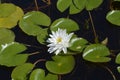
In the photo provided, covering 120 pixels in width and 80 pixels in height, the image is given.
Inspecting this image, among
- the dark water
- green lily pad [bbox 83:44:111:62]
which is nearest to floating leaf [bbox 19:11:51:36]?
the dark water

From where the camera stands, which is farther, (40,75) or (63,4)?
(63,4)

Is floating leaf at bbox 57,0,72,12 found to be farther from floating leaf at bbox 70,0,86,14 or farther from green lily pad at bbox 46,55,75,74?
green lily pad at bbox 46,55,75,74

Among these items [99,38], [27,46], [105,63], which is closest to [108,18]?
[99,38]

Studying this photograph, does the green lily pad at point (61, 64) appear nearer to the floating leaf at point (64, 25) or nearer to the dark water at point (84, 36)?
the dark water at point (84, 36)

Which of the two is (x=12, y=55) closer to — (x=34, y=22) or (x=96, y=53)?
(x=34, y=22)

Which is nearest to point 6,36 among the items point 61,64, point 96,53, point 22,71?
point 22,71

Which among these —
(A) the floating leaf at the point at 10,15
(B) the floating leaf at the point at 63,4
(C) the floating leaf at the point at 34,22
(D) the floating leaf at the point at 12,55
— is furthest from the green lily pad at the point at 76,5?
(D) the floating leaf at the point at 12,55
